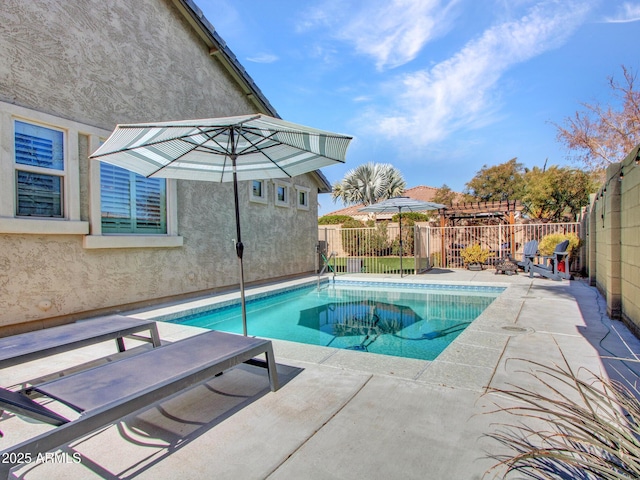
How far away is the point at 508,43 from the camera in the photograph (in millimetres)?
16234

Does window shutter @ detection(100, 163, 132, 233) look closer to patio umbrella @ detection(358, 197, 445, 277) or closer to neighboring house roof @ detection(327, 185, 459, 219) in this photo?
patio umbrella @ detection(358, 197, 445, 277)

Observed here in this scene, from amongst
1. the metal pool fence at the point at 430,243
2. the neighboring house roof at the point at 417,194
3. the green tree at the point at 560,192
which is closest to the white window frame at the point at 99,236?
the metal pool fence at the point at 430,243

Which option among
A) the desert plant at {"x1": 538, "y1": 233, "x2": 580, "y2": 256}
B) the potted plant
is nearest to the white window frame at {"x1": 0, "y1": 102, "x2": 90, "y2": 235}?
the potted plant

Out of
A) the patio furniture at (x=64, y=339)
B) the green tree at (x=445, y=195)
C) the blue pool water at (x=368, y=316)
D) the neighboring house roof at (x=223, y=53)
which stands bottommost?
the blue pool water at (x=368, y=316)

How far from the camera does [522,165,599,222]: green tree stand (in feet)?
65.9

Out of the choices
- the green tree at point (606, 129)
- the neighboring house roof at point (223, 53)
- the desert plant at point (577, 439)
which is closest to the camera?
the desert plant at point (577, 439)

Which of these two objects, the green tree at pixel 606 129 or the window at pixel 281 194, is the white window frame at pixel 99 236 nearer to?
the window at pixel 281 194

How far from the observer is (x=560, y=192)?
20.4m

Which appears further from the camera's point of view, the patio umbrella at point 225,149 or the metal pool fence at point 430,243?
the metal pool fence at point 430,243

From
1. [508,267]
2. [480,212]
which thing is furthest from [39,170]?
[480,212]

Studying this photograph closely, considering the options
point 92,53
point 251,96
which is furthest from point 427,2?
point 92,53

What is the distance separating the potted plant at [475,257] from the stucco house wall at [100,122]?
10796mm

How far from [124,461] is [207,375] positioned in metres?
0.79

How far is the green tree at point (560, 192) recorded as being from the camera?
20100mm
